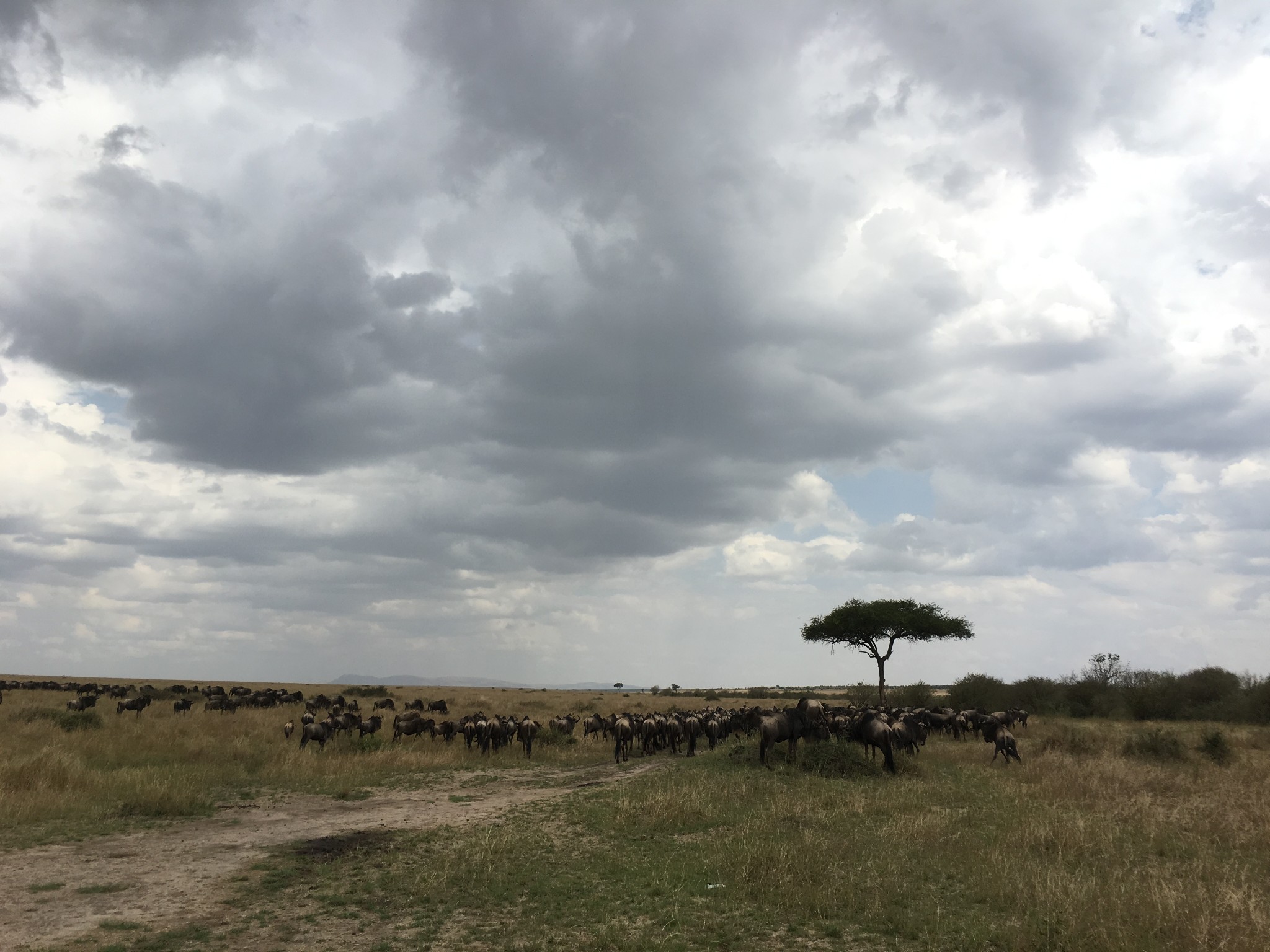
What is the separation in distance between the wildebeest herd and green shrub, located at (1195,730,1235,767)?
6.31m

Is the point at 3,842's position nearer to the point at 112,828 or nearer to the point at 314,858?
the point at 112,828

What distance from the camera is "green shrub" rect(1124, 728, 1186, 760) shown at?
2566 cm

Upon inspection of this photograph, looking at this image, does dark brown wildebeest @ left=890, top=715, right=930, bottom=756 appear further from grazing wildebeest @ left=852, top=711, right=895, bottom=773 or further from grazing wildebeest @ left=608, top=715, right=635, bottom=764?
grazing wildebeest @ left=608, top=715, right=635, bottom=764

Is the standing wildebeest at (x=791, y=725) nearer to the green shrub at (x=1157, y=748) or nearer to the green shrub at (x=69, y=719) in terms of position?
the green shrub at (x=1157, y=748)

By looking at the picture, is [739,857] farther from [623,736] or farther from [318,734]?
[318,734]

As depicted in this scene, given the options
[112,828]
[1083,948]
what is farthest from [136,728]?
[1083,948]

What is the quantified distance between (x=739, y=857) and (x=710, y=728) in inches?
714

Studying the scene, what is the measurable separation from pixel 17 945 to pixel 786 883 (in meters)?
10.1

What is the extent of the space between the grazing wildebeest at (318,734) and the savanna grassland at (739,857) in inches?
107

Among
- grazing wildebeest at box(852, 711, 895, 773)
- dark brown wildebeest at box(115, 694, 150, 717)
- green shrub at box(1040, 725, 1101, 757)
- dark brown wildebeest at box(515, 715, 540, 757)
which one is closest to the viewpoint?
grazing wildebeest at box(852, 711, 895, 773)

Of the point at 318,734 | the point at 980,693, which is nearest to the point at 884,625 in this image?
the point at 980,693

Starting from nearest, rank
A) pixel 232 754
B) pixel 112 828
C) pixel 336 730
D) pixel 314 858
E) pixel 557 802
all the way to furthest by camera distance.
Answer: pixel 314 858
pixel 112 828
pixel 557 802
pixel 232 754
pixel 336 730

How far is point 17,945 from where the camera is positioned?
8.84 meters

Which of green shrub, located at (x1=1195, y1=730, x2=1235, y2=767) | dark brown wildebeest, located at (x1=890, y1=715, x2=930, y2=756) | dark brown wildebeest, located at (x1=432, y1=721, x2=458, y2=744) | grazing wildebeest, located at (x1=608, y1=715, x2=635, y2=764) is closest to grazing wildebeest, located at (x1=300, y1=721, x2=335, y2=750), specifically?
dark brown wildebeest, located at (x1=432, y1=721, x2=458, y2=744)
